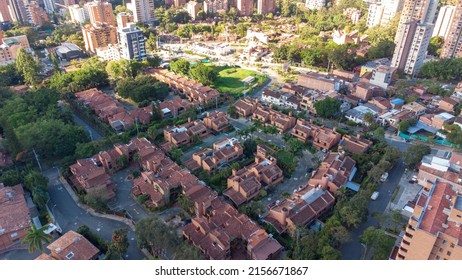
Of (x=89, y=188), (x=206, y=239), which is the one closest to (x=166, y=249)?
(x=206, y=239)

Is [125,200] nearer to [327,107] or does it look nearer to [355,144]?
[355,144]

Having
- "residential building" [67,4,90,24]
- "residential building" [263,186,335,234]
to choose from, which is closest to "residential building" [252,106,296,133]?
"residential building" [263,186,335,234]

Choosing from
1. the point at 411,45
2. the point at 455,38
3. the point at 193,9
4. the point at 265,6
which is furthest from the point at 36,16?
the point at 455,38

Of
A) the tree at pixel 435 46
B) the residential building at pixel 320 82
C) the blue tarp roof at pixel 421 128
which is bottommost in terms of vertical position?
the blue tarp roof at pixel 421 128

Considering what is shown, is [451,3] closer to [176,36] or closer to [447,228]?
[176,36]

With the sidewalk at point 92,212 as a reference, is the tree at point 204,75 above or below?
above

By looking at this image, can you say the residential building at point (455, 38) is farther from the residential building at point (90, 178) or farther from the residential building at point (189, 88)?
the residential building at point (90, 178)

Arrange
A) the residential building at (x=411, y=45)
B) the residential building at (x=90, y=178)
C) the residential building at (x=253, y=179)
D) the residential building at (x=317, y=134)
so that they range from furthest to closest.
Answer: the residential building at (x=411, y=45)
the residential building at (x=317, y=134)
the residential building at (x=90, y=178)
the residential building at (x=253, y=179)

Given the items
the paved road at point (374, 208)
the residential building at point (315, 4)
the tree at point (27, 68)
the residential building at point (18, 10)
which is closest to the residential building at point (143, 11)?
the residential building at point (18, 10)

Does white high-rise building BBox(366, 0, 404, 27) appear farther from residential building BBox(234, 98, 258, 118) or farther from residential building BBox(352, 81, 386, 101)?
residential building BBox(234, 98, 258, 118)
